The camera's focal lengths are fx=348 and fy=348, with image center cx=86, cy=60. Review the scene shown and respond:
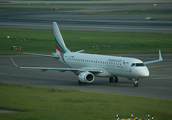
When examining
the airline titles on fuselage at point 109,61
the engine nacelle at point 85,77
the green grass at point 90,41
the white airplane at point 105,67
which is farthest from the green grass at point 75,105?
the green grass at point 90,41

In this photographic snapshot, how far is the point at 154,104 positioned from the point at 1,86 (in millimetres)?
22440

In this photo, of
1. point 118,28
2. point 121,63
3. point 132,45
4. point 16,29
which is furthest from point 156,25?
point 121,63

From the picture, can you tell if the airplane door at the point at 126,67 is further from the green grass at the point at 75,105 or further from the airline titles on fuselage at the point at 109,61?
the green grass at the point at 75,105

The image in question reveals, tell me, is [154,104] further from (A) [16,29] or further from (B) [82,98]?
(A) [16,29]

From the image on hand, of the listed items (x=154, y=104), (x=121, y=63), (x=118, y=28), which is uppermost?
(x=118, y=28)

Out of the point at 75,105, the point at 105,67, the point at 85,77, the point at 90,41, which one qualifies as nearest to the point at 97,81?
the point at 105,67

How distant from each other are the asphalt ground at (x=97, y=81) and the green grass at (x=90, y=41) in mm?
18565

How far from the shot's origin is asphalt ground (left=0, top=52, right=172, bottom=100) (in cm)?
4684

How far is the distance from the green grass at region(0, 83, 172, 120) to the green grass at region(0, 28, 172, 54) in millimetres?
50171

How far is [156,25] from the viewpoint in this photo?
142 m

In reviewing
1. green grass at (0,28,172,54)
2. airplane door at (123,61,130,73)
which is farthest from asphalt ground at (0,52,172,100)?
green grass at (0,28,172,54)

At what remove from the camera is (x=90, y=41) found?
10881cm

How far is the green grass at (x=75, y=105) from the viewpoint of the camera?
31.1 metres

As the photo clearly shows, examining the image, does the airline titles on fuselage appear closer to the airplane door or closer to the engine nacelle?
the airplane door
